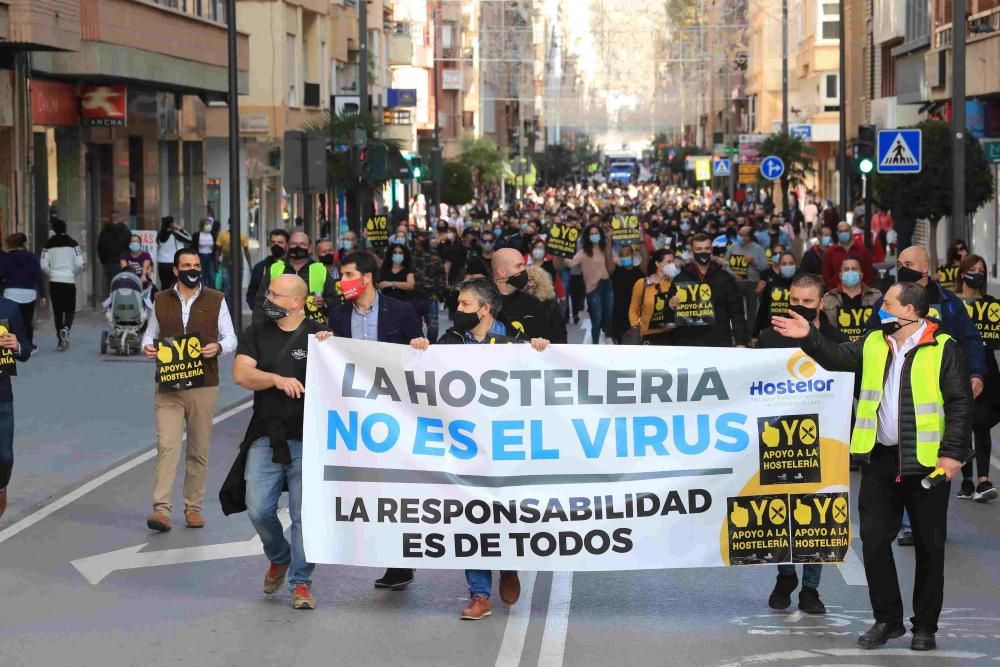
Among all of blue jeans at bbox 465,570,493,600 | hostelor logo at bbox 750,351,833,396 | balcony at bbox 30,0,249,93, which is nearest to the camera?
blue jeans at bbox 465,570,493,600

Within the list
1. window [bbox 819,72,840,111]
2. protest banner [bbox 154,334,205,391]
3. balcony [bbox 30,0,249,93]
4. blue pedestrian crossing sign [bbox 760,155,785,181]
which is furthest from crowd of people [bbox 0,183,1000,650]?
window [bbox 819,72,840,111]

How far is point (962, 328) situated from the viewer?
12164mm

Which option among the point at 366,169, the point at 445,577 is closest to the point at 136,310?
the point at 366,169

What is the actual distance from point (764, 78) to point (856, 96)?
2777 cm

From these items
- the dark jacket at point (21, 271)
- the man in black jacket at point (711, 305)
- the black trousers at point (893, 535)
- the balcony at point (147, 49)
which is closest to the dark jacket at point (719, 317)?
the man in black jacket at point (711, 305)

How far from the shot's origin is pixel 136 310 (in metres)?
25.0

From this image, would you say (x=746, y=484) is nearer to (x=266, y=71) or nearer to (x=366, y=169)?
(x=366, y=169)

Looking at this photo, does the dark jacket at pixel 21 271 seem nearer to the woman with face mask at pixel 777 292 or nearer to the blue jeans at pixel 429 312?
the blue jeans at pixel 429 312

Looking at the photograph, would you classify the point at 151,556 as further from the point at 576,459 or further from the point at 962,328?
the point at 962,328

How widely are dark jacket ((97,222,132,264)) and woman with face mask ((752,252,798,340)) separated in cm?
1435

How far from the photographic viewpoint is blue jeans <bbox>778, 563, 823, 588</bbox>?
30.9ft

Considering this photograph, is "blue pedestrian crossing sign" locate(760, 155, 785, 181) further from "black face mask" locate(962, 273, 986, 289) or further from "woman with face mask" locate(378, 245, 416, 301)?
"black face mask" locate(962, 273, 986, 289)

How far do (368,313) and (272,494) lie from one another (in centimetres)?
195

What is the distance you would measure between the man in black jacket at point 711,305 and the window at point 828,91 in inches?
2787
